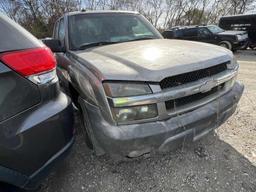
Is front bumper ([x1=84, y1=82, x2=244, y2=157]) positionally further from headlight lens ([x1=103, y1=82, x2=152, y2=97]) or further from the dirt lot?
the dirt lot

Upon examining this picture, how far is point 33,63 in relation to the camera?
1.53 meters

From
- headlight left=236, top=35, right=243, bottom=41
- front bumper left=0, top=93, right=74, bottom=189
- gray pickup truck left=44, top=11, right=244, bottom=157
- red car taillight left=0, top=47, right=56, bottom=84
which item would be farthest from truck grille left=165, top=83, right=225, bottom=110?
headlight left=236, top=35, right=243, bottom=41

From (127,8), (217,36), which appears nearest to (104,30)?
(217,36)

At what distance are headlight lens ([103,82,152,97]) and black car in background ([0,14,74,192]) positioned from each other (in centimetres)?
41

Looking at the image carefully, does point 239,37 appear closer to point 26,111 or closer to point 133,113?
point 133,113

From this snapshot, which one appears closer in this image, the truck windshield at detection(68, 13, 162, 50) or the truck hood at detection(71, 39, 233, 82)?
the truck hood at detection(71, 39, 233, 82)

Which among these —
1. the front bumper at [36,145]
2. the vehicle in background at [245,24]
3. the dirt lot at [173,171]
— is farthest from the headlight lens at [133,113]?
the vehicle in background at [245,24]

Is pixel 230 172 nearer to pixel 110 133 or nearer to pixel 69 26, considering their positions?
pixel 110 133

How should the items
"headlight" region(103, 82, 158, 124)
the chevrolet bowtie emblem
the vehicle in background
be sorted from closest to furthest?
"headlight" region(103, 82, 158, 124) → the chevrolet bowtie emblem → the vehicle in background

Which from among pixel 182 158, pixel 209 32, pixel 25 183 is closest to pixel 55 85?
pixel 25 183

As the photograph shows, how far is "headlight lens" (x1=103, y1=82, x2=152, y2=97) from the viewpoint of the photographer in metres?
1.77

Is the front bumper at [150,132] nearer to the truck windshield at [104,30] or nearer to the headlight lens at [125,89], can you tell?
the headlight lens at [125,89]

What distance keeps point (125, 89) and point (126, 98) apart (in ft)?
0.25

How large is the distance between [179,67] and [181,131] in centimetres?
56
